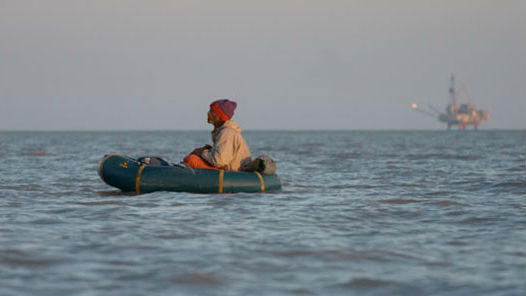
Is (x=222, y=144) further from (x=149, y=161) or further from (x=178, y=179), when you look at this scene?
(x=149, y=161)

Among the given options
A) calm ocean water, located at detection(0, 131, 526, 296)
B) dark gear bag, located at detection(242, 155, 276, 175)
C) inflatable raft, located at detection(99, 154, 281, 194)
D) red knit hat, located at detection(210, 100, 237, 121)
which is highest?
red knit hat, located at detection(210, 100, 237, 121)

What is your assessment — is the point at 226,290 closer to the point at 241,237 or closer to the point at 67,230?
the point at 241,237

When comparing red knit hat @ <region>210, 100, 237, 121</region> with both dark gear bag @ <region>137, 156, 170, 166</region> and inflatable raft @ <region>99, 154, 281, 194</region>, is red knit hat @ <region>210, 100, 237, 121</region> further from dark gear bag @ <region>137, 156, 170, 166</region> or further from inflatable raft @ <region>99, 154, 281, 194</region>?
dark gear bag @ <region>137, 156, 170, 166</region>

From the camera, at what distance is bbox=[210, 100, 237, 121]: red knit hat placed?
11289 millimetres

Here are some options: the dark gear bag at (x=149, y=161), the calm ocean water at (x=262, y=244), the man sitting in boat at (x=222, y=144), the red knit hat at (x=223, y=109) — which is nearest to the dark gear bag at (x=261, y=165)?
the man sitting in boat at (x=222, y=144)

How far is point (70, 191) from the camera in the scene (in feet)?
41.4

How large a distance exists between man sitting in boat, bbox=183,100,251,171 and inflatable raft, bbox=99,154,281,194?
0.27 m

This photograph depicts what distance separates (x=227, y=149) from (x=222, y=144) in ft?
0.46

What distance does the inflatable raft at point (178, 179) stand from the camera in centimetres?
1099

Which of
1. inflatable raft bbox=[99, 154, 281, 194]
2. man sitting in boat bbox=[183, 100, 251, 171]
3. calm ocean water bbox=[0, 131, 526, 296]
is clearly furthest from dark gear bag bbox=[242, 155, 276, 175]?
calm ocean water bbox=[0, 131, 526, 296]

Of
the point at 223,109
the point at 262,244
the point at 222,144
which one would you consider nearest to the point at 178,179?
the point at 222,144

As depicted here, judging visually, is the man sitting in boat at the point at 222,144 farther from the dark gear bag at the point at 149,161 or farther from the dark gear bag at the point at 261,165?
the dark gear bag at the point at 149,161

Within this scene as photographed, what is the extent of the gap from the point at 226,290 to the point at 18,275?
1.76m

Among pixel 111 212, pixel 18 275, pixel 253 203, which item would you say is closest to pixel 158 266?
pixel 18 275
